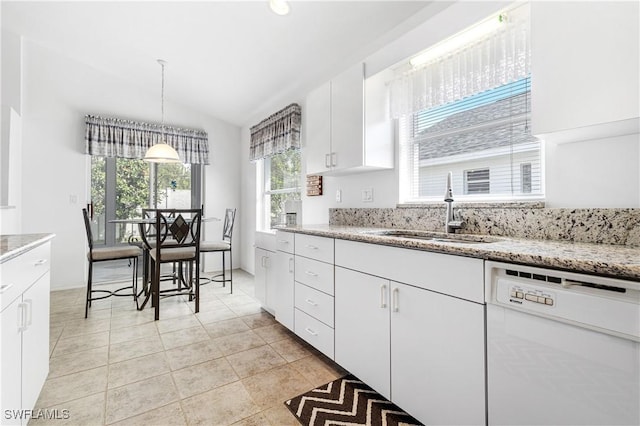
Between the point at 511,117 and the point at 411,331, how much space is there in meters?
1.37

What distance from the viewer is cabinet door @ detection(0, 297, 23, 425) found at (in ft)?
3.42

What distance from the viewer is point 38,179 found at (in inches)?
146

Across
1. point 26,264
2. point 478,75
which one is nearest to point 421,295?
point 478,75

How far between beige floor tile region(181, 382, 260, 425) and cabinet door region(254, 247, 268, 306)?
3.88 feet

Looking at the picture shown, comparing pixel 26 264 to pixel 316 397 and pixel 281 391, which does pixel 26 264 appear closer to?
pixel 281 391

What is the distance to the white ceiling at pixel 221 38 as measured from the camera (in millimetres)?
2340

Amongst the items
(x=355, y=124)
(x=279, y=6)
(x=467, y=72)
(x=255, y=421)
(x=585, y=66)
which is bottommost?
(x=255, y=421)

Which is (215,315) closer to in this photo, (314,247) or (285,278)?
(285,278)

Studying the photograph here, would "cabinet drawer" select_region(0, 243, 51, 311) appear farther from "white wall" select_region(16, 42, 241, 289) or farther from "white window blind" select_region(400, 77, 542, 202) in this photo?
"white wall" select_region(16, 42, 241, 289)

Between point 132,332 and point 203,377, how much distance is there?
1120 millimetres

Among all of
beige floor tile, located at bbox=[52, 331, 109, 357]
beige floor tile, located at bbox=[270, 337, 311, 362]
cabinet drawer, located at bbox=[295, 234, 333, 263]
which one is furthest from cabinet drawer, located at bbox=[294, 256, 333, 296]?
beige floor tile, located at bbox=[52, 331, 109, 357]

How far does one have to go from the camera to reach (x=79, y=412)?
1.56 m

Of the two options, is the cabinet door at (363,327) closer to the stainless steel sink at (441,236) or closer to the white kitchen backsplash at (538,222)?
the stainless steel sink at (441,236)

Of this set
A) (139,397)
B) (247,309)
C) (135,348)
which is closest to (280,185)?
(247,309)
